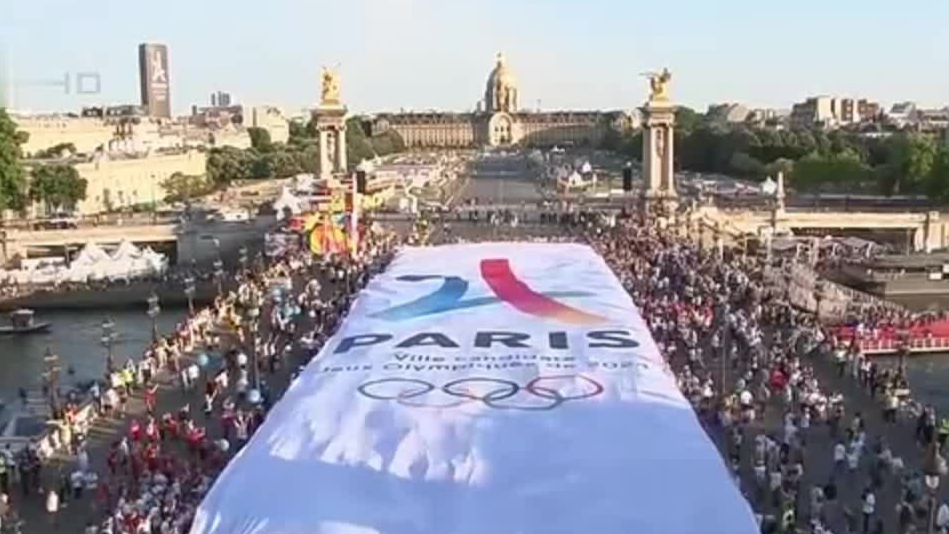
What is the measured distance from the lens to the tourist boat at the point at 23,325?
166 ft

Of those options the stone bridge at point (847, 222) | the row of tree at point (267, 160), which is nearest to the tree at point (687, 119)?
the row of tree at point (267, 160)

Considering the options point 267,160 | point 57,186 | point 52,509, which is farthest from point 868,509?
point 267,160

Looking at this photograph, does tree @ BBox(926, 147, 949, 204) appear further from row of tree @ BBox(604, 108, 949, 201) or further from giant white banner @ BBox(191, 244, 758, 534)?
giant white banner @ BBox(191, 244, 758, 534)

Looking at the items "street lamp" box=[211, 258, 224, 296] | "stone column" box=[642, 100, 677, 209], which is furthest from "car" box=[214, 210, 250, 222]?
"stone column" box=[642, 100, 677, 209]

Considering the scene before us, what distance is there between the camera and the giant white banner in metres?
13.6

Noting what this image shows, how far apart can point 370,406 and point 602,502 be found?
4417mm

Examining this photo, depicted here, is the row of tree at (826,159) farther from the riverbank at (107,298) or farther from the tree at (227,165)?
the riverbank at (107,298)

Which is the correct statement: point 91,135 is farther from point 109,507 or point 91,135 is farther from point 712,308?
point 109,507

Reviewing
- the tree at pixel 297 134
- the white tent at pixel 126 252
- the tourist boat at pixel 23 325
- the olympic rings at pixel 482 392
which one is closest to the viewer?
the olympic rings at pixel 482 392

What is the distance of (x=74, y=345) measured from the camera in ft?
157

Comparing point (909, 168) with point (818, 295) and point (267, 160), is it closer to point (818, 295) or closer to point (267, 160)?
point (818, 295)

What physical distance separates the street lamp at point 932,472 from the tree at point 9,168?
179 ft

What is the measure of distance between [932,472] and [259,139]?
140 m

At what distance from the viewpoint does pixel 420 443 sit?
15.9 meters
